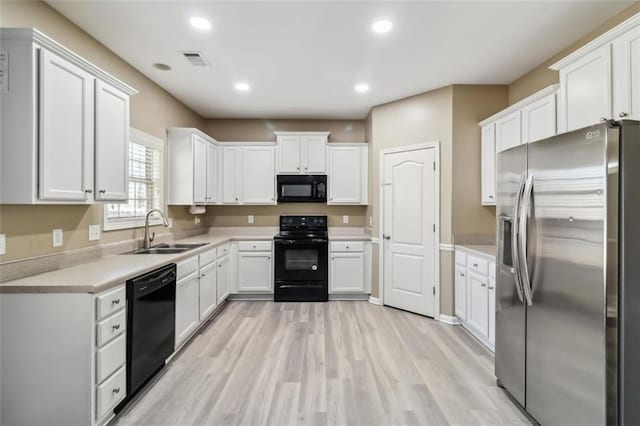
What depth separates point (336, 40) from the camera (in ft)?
8.61

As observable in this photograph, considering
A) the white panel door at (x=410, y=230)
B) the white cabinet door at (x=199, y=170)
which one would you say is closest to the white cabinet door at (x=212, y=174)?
the white cabinet door at (x=199, y=170)

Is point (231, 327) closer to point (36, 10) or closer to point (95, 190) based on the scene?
point (95, 190)

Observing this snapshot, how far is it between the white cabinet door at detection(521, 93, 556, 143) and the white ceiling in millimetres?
546

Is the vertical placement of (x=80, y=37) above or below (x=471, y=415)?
above

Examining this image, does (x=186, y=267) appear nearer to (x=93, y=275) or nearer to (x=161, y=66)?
(x=93, y=275)

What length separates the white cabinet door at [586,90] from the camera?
1885mm

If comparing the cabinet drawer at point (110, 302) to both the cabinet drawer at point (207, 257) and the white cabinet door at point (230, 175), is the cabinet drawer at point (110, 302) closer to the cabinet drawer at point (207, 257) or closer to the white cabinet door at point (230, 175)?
the cabinet drawer at point (207, 257)

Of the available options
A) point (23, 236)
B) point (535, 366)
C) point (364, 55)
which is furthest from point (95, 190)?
point (535, 366)

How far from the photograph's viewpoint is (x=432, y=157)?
12.3 ft

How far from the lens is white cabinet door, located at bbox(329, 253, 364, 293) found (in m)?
4.45

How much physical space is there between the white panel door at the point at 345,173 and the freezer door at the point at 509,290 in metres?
2.57

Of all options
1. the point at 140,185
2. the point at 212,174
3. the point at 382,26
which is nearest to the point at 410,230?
the point at 382,26

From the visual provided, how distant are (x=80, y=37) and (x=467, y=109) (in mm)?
3795

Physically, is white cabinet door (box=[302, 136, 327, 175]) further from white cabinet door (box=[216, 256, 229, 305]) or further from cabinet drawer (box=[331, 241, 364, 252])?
white cabinet door (box=[216, 256, 229, 305])
